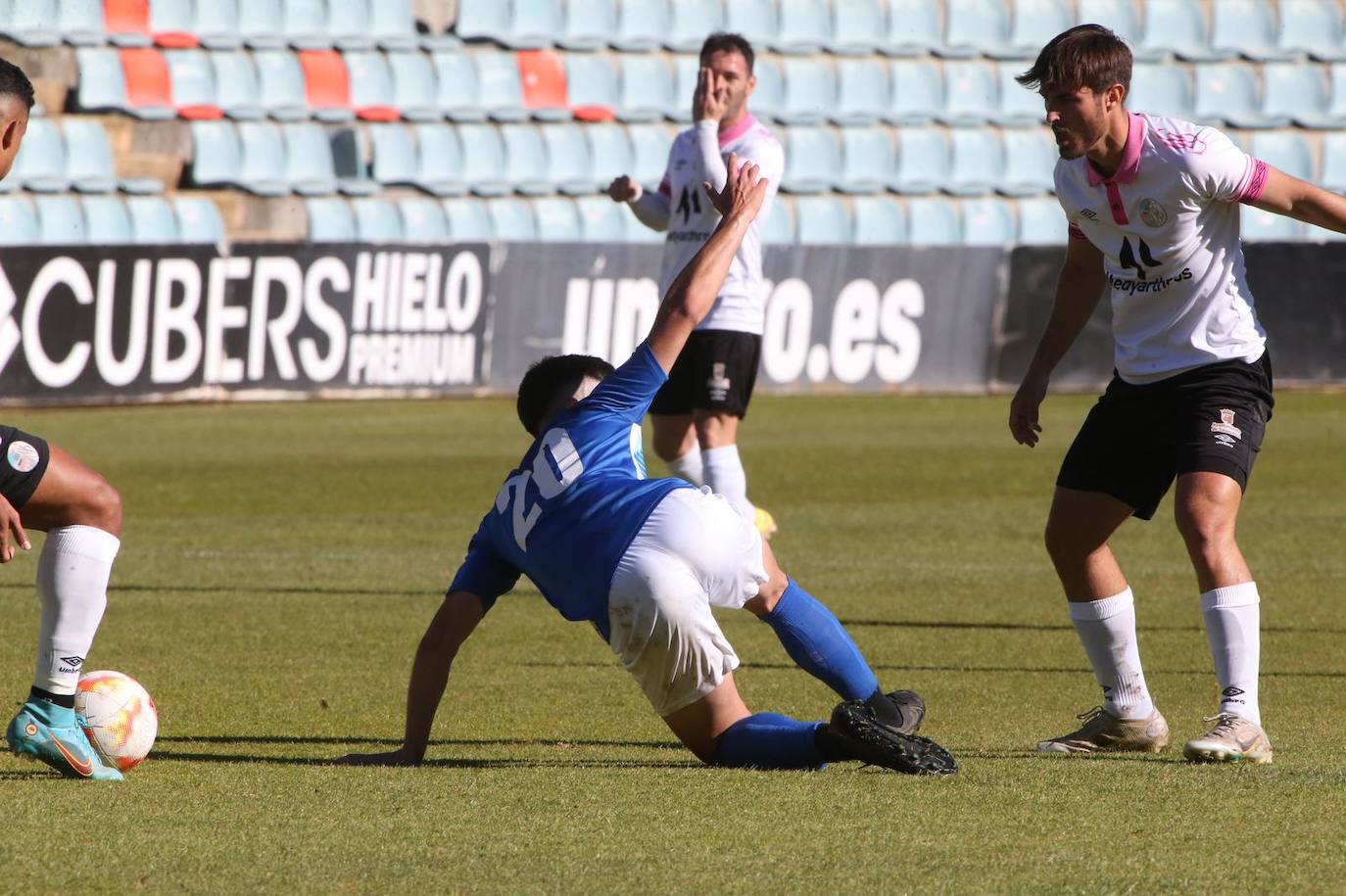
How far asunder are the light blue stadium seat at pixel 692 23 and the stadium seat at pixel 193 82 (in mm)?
5016

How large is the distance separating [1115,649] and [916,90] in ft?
58.4

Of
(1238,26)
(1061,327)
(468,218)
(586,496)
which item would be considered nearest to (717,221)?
(1061,327)

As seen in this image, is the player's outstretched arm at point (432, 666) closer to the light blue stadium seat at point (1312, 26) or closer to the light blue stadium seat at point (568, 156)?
the light blue stadium seat at point (568, 156)

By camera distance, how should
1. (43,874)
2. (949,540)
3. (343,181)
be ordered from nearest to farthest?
(43,874), (949,540), (343,181)

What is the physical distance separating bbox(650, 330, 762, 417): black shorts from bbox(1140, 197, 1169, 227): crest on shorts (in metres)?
4.06

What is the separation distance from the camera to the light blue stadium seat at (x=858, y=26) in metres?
22.4

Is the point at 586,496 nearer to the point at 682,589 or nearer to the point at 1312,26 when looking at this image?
the point at 682,589

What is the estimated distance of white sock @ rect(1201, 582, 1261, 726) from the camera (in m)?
5.00

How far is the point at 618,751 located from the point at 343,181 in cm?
1459

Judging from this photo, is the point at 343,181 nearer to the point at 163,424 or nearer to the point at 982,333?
the point at 163,424

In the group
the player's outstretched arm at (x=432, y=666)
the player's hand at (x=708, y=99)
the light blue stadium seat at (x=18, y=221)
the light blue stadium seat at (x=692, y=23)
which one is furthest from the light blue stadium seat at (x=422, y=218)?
the player's outstretched arm at (x=432, y=666)

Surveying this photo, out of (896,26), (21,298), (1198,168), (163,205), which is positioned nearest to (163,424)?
(21,298)

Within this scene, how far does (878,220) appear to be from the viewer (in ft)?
68.5

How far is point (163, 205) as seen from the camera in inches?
701
